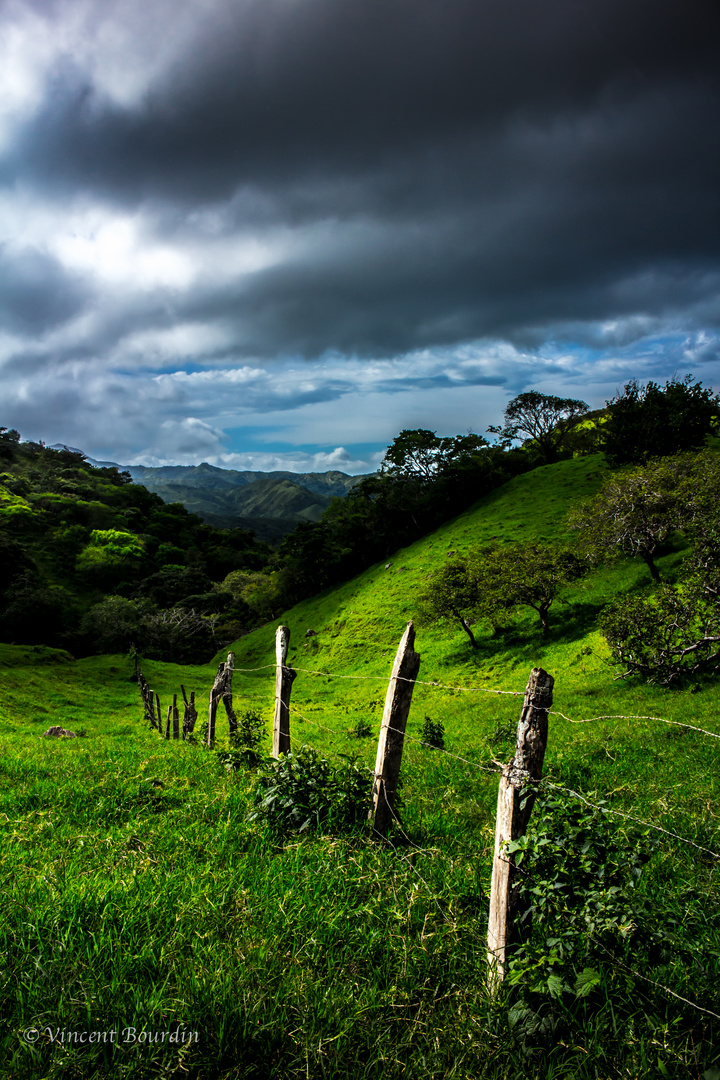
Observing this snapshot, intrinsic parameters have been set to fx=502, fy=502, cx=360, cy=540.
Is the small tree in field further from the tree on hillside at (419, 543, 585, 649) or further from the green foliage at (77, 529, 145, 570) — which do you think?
the green foliage at (77, 529, 145, 570)

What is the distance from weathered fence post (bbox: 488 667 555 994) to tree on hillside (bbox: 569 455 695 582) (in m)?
25.3

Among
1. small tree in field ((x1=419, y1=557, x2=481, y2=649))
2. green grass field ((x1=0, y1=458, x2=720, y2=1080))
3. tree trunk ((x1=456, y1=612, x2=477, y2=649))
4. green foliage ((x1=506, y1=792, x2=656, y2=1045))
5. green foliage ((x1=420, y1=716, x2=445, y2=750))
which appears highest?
green foliage ((x1=506, y1=792, x2=656, y2=1045))

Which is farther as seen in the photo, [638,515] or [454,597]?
[454,597]

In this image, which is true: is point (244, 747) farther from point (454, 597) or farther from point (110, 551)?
point (110, 551)

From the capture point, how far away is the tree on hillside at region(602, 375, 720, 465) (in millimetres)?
43969

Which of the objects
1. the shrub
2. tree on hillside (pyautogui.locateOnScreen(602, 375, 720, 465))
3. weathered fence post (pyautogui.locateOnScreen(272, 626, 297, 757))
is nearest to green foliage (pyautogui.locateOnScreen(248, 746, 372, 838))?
weathered fence post (pyautogui.locateOnScreen(272, 626, 297, 757))

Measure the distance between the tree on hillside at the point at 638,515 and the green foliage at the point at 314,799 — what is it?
24.4 metres

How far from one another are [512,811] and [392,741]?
6.75 feet

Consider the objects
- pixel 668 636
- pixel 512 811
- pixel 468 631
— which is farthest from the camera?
pixel 468 631

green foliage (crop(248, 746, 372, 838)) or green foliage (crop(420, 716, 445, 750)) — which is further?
green foliage (crop(420, 716, 445, 750))

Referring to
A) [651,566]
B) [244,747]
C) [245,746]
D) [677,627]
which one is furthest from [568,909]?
[651,566]

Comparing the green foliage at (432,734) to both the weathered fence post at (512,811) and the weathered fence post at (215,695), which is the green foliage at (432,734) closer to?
the weathered fence post at (215,695)

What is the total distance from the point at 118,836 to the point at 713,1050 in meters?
5.19

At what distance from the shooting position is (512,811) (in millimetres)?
3502
